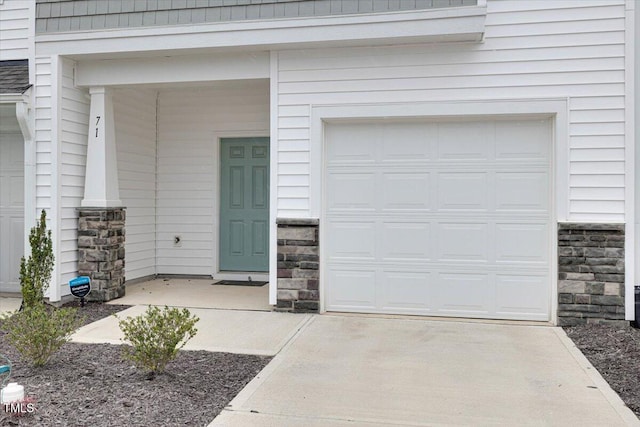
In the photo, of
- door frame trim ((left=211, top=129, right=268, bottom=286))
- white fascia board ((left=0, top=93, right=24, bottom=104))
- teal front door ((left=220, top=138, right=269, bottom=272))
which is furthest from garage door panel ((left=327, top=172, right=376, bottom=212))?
white fascia board ((left=0, top=93, right=24, bottom=104))

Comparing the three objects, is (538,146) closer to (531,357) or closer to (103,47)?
(531,357)

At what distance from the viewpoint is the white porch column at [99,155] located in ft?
21.2

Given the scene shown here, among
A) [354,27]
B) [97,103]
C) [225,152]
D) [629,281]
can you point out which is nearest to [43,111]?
[97,103]

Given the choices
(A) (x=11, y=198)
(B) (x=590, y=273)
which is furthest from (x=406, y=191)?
(A) (x=11, y=198)

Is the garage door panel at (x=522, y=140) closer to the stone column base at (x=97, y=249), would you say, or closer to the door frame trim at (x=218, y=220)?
the door frame trim at (x=218, y=220)

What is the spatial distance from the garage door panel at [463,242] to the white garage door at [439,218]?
0.01 m

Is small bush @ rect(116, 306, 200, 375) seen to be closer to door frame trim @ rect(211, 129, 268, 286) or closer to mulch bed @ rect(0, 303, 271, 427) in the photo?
mulch bed @ rect(0, 303, 271, 427)

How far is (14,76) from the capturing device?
6391 mm

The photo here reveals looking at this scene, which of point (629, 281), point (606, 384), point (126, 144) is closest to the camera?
point (606, 384)

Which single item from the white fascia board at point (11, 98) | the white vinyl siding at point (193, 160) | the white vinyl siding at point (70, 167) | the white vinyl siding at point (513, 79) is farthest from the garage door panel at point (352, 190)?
the white fascia board at point (11, 98)

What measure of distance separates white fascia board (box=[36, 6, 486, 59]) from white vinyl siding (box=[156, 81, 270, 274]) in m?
1.87

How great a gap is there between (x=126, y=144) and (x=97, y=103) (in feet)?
3.05

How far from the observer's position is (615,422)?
319cm

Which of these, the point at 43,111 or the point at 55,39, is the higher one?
the point at 55,39
